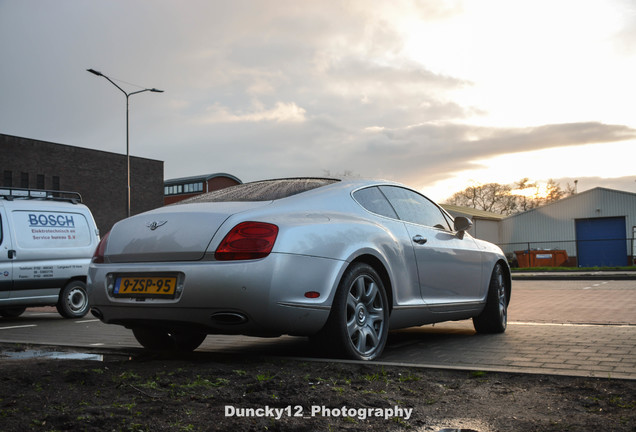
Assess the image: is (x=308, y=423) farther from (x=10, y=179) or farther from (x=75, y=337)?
(x=10, y=179)

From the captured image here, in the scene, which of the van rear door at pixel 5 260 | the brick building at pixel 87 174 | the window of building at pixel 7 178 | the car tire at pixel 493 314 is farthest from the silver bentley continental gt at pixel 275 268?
the window of building at pixel 7 178

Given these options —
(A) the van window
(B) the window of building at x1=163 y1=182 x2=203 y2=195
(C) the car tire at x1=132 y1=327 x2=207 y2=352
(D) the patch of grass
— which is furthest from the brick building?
(D) the patch of grass

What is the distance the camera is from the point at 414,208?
6.33 metres

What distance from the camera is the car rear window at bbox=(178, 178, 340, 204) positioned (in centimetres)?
525

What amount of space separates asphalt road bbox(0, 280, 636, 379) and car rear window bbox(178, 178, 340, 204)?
48.5 inches

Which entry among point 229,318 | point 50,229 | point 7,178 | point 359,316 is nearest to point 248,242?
point 229,318

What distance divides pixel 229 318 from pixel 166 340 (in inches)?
65.2

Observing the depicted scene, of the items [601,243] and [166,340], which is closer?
[166,340]

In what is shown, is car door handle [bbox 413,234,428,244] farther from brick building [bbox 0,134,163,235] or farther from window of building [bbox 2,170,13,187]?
window of building [bbox 2,170,13,187]

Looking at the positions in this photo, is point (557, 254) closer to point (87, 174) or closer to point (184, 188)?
point (87, 174)

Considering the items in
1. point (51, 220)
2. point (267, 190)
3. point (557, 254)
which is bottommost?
point (557, 254)

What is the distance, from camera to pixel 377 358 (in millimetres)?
5191

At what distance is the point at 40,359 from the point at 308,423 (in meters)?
2.93

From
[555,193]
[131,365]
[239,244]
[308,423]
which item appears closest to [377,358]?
[239,244]
